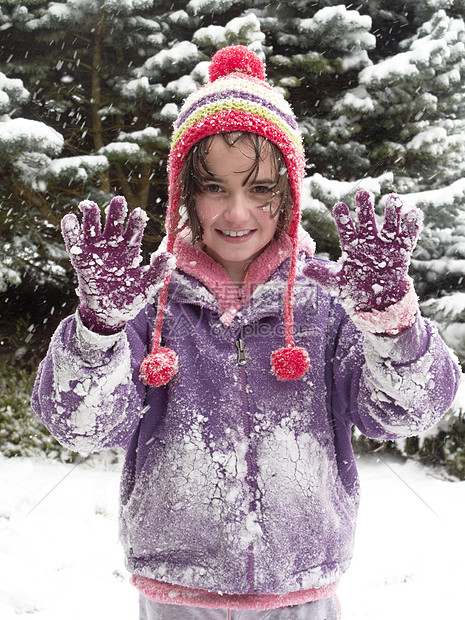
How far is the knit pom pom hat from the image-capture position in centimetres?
130

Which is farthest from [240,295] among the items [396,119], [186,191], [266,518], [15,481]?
[15,481]

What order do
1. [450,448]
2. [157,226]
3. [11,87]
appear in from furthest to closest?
1. [157,226]
2. [450,448]
3. [11,87]

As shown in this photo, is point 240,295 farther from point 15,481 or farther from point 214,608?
point 15,481

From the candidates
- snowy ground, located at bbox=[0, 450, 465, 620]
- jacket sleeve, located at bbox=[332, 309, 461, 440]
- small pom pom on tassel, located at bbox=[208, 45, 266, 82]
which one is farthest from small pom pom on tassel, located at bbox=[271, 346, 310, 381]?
snowy ground, located at bbox=[0, 450, 465, 620]

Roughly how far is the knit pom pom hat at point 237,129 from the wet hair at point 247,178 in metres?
0.02

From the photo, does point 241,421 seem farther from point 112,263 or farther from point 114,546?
point 114,546

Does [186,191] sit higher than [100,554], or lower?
higher

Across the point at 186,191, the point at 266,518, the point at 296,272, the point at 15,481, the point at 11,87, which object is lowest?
the point at 15,481

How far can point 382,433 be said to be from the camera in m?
1.32

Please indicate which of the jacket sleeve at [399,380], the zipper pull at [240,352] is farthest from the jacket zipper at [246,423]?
the jacket sleeve at [399,380]

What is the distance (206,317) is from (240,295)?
13 cm

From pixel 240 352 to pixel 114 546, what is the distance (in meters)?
2.62

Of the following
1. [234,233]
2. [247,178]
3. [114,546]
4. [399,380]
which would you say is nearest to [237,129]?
[247,178]

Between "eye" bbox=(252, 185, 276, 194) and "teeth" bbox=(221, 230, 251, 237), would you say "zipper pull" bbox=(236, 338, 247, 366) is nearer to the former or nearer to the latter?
"teeth" bbox=(221, 230, 251, 237)
